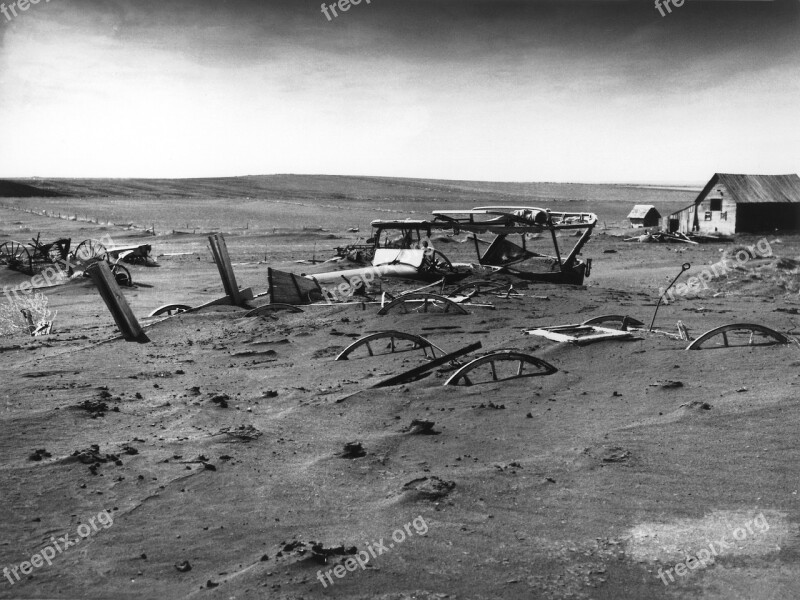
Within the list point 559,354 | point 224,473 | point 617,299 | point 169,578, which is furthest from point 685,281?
point 169,578

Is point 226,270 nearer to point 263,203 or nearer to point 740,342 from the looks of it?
point 740,342

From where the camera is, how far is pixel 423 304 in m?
12.9

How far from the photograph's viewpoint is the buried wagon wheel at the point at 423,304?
1252 cm

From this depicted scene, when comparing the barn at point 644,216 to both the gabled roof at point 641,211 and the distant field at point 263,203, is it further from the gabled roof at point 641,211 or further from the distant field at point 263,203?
the distant field at point 263,203

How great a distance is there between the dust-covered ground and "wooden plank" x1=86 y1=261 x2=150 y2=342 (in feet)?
1.18

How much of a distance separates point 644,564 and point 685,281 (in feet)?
63.3

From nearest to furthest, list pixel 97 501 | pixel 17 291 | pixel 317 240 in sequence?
pixel 97 501 → pixel 17 291 → pixel 317 240

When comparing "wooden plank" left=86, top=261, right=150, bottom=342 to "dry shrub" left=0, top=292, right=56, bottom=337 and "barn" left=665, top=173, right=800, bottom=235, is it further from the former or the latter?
"barn" left=665, top=173, right=800, bottom=235

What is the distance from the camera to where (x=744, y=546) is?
15.8 feet

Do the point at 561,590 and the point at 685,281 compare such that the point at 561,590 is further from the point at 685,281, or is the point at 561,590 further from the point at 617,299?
the point at 685,281

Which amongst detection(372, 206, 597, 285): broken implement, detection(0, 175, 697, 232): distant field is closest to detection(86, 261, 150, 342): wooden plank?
detection(372, 206, 597, 285): broken implement

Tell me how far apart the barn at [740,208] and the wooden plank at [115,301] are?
3454 centimetres

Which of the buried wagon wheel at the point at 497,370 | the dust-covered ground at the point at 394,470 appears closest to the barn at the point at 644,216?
the dust-covered ground at the point at 394,470

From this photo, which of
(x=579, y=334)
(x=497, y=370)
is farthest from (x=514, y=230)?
(x=497, y=370)
